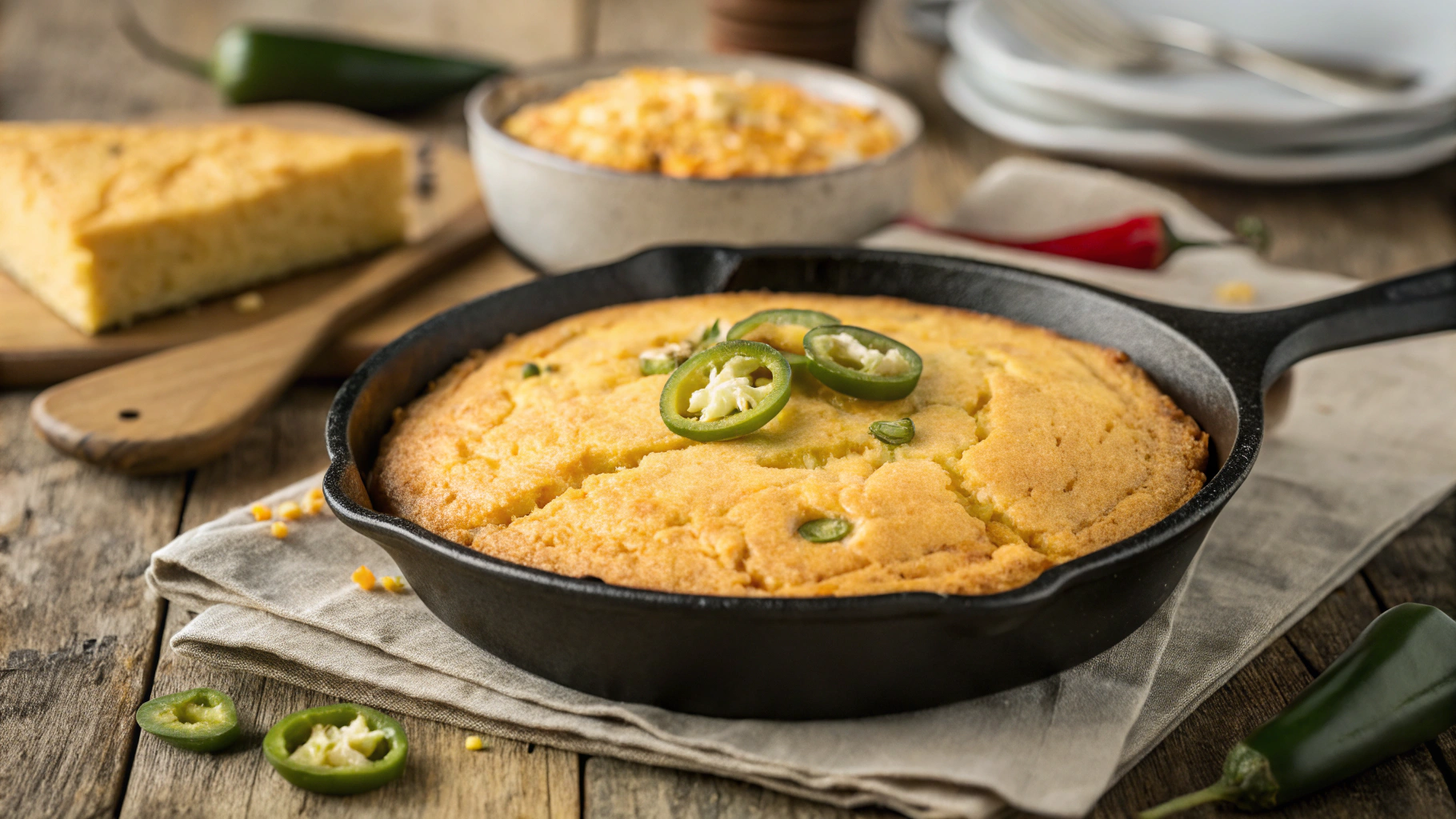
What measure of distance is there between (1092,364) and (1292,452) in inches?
32.7

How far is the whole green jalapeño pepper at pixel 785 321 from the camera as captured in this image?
2803 millimetres

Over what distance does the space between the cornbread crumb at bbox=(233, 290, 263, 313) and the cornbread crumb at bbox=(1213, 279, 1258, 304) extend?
3060mm

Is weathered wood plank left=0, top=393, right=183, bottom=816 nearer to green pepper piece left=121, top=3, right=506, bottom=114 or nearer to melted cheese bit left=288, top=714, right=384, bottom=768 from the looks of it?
melted cheese bit left=288, top=714, right=384, bottom=768

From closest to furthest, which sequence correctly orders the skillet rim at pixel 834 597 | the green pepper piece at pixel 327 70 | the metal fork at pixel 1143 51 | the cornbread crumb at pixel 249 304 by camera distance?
the skillet rim at pixel 834 597, the cornbread crumb at pixel 249 304, the metal fork at pixel 1143 51, the green pepper piece at pixel 327 70

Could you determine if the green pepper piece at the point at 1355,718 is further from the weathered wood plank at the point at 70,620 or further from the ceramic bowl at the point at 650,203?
the ceramic bowl at the point at 650,203

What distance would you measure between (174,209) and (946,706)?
9.61 ft

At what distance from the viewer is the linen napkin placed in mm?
2168

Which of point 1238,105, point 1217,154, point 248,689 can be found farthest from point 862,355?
point 1217,154

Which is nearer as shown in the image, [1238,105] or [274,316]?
[274,316]

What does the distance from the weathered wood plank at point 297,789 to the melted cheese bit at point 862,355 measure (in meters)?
0.98

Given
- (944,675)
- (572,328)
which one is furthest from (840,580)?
(572,328)

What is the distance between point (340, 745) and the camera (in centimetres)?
223

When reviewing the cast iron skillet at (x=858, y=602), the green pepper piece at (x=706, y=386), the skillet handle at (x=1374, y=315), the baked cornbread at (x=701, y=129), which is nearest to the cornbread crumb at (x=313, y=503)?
the cast iron skillet at (x=858, y=602)

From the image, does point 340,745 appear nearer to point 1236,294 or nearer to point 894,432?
point 894,432
